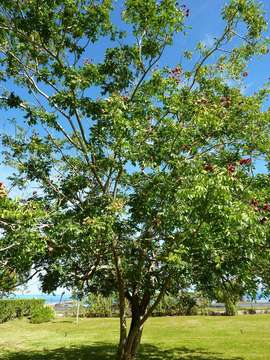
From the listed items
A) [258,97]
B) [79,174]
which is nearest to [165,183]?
[79,174]

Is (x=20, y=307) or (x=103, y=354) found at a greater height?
(x=20, y=307)

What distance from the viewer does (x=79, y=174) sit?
14.5 m

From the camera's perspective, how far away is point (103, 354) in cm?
1973

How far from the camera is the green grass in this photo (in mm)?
19062

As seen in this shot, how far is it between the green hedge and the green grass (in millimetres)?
4270

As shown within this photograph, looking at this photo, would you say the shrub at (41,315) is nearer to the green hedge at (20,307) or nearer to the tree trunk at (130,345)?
the green hedge at (20,307)

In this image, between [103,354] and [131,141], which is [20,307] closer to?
[103,354]

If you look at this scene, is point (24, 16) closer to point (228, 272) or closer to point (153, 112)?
point (153, 112)

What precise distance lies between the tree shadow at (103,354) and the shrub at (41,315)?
1533 cm

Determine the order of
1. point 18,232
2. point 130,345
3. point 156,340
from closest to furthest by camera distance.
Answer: point 18,232, point 130,345, point 156,340

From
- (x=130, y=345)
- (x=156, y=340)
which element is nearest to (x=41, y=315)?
(x=156, y=340)

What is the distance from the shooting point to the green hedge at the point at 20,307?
37.4 metres

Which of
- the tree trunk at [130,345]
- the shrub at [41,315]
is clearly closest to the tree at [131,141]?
the tree trunk at [130,345]

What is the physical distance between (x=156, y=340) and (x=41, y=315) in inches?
638
